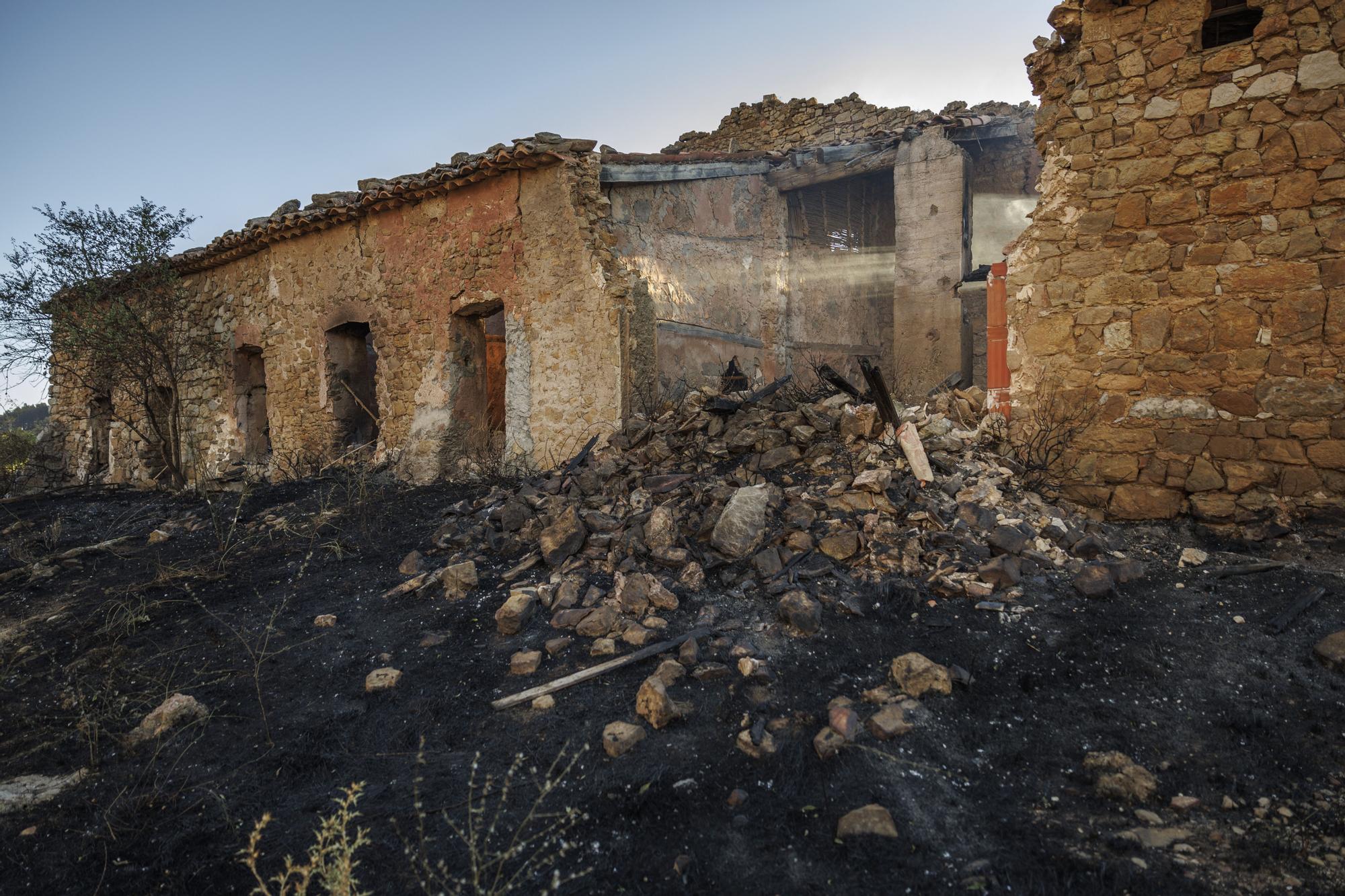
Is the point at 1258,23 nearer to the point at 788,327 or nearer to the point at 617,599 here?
the point at 617,599

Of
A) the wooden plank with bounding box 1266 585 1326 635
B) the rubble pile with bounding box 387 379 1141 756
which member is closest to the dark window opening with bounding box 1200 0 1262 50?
the rubble pile with bounding box 387 379 1141 756

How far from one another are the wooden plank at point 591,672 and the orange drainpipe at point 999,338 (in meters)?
3.05

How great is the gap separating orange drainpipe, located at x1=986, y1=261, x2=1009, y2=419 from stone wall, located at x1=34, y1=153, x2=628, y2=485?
3.37 meters

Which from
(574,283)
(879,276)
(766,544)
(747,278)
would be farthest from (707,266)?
(766,544)

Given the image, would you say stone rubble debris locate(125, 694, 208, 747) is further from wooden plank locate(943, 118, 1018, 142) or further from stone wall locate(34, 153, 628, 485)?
wooden plank locate(943, 118, 1018, 142)

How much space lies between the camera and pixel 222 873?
6.72 ft

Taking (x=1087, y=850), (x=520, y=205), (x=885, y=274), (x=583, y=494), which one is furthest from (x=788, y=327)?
(x=1087, y=850)

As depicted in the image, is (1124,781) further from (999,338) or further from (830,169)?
(830,169)

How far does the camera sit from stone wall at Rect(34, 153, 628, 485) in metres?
6.71

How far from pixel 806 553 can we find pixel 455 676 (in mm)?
2129

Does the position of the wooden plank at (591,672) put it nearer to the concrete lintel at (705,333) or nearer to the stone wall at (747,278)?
the stone wall at (747,278)

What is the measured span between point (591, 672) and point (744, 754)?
93cm

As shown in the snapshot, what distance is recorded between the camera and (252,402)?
10523mm

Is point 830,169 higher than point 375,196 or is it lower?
higher
